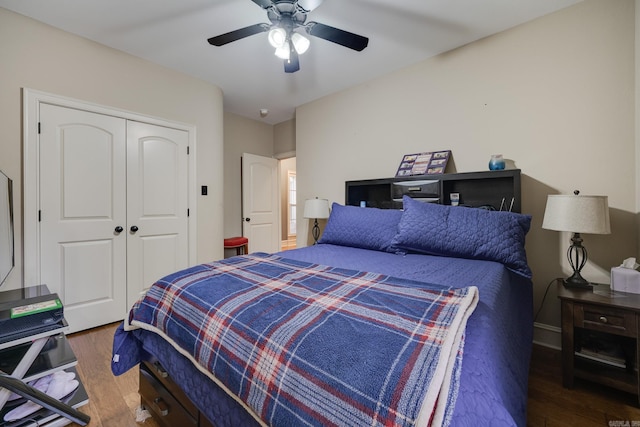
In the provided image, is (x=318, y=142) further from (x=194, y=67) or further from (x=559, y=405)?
(x=559, y=405)

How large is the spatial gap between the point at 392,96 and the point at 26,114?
332cm

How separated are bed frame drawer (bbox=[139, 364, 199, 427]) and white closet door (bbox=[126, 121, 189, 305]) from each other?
1707 millimetres

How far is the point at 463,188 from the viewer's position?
98.1 inches

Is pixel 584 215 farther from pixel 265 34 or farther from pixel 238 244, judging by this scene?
pixel 238 244

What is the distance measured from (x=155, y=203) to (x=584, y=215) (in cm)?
366

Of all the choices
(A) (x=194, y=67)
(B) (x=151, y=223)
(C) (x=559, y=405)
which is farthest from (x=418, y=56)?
(B) (x=151, y=223)

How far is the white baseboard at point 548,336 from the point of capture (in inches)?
80.8

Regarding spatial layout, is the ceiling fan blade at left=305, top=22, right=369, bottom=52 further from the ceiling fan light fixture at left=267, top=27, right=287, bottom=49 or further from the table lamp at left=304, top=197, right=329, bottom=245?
the table lamp at left=304, top=197, right=329, bottom=245

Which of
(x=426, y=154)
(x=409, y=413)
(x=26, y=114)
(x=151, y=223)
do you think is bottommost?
(x=409, y=413)

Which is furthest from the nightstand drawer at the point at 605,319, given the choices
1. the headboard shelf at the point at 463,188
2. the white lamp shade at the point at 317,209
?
the white lamp shade at the point at 317,209

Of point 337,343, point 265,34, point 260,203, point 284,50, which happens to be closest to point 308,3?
point 284,50

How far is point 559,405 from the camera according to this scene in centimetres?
146

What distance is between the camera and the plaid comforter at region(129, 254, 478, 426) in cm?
55

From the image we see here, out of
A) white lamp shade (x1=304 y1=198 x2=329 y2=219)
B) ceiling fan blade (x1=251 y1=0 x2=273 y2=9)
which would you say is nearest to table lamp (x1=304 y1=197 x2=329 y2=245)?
white lamp shade (x1=304 y1=198 x2=329 y2=219)
